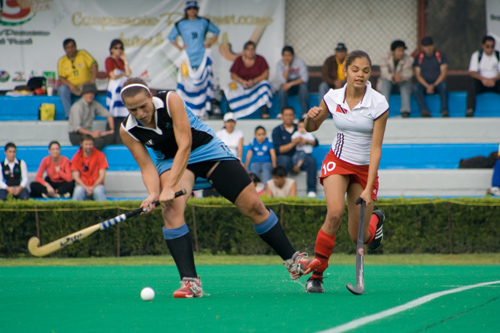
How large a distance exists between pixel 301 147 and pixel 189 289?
927cm

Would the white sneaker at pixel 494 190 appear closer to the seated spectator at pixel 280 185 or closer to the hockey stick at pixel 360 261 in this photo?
the seated spectator at pixel 280 185

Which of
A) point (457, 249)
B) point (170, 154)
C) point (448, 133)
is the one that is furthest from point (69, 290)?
point (448, 133)

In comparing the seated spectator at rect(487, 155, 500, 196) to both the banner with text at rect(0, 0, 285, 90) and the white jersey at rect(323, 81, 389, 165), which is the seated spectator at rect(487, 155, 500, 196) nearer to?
the banner with text at rect(0, 0, 285, 90)

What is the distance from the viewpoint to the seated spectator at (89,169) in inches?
556

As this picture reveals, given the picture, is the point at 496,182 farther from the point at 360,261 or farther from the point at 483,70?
the point at 360,261

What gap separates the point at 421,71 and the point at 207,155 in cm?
1081

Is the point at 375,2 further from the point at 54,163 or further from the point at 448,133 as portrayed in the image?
the point at 54,163

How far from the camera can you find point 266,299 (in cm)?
563

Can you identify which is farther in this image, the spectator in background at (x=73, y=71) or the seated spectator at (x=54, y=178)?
the spectator in background at (x=73, y=71)

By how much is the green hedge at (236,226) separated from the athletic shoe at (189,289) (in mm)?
6204

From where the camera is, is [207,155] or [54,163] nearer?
[207,155]

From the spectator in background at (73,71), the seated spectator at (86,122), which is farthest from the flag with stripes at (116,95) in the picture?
the spectator in background at (73,71)

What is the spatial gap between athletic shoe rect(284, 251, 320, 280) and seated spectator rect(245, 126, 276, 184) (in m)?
8.16

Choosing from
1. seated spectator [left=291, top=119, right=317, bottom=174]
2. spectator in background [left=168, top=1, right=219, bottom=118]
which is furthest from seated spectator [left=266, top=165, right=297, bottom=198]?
spectator in background [left=168, top=1, right=219, bottom=118]
